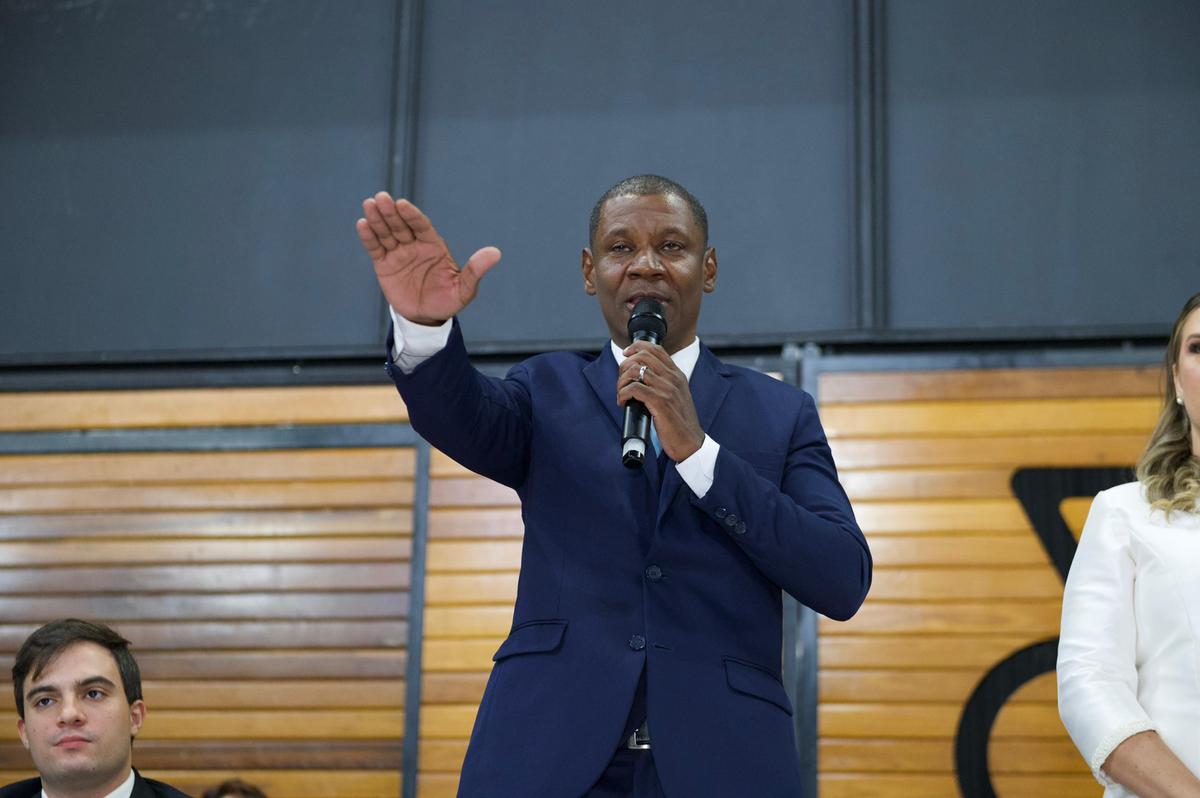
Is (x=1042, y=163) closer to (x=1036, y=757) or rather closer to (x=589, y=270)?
A: (x=1036, y=757)

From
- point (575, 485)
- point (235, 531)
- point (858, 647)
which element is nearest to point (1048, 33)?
point (858, 647)

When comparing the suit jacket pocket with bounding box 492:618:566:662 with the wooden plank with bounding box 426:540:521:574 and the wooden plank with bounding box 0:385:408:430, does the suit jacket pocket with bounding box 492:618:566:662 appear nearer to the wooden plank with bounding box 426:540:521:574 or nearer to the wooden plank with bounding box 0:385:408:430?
the wooden plank with bounding box 426:540:521:574

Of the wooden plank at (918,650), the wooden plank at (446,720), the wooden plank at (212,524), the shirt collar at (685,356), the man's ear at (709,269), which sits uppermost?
the man's ear at (709,269)

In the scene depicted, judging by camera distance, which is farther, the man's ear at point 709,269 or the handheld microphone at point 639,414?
the man's ear at point 709,269

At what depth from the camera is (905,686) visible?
461 centimetres

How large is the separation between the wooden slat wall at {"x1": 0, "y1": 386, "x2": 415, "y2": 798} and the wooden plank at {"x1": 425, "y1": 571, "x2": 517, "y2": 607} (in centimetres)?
11

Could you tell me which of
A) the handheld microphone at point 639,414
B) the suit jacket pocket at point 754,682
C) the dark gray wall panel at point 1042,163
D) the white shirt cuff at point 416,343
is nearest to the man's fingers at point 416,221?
the white shirt cuff at point 416,343

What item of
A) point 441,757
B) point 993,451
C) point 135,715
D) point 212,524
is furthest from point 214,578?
point 993,451

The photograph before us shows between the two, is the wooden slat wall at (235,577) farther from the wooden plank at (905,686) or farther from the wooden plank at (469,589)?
the wooden plank at (905,686)

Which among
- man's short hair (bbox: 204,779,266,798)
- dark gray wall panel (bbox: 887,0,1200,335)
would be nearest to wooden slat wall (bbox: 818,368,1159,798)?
dark gray wall panel (bbox: 887,0,1200,335)

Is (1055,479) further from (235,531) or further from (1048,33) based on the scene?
(235,531)

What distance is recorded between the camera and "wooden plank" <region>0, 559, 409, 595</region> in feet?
16.2

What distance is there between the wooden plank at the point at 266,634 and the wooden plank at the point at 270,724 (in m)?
0.22

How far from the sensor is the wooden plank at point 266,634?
4.88 metres
